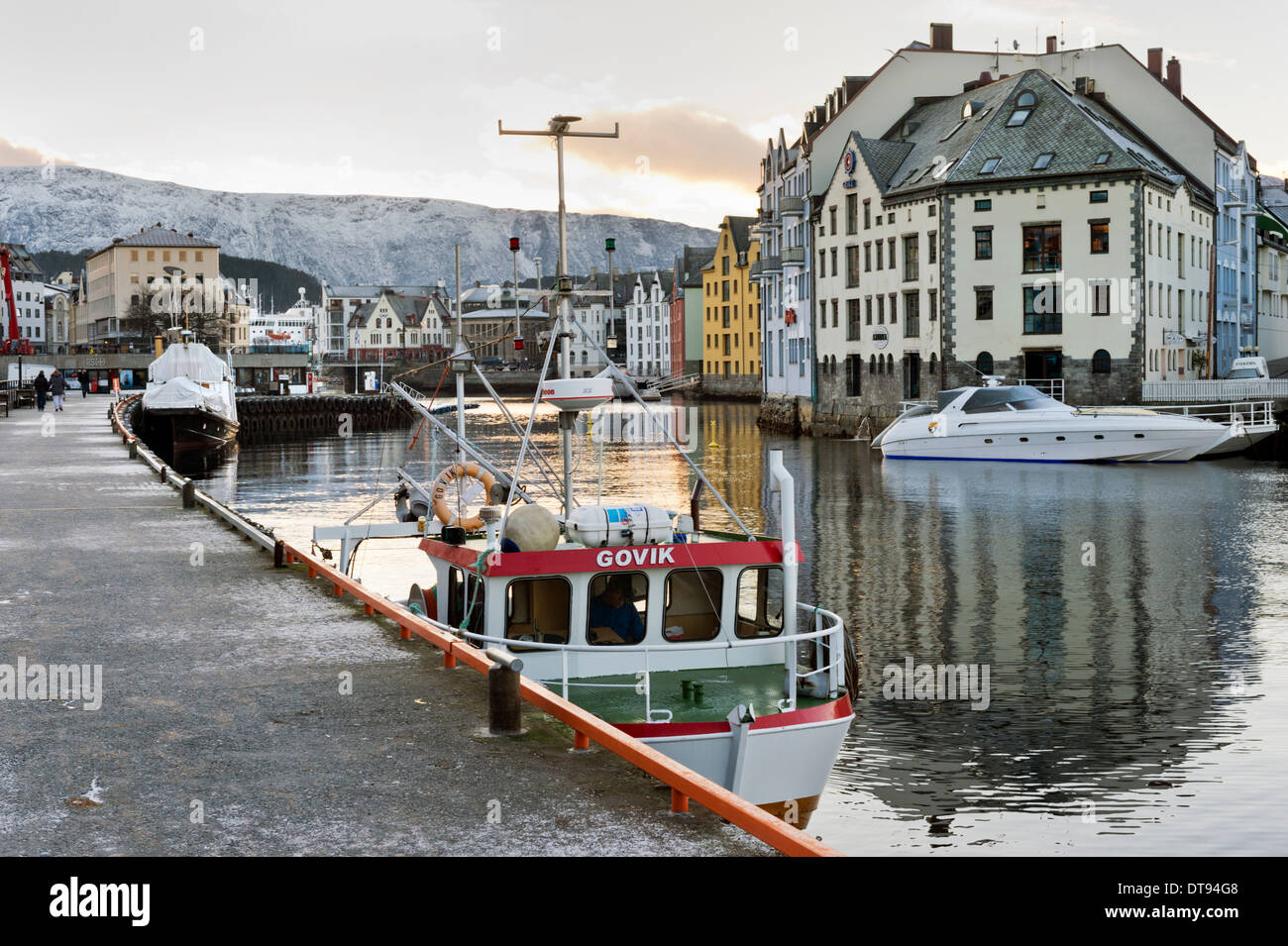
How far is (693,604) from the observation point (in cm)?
1698

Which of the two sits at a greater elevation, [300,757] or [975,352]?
[975,352]

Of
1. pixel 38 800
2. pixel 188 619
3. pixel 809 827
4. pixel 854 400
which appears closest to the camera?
pixel 38 800

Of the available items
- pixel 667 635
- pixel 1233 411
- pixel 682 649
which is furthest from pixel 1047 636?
pixel 1233 411

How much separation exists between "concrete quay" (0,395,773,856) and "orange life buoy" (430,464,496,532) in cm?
225

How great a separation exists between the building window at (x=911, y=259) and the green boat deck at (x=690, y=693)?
62.6m

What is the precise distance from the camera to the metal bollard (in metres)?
11.5

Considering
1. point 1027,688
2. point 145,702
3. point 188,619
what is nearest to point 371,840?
point 145,702

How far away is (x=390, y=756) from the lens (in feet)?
35.5

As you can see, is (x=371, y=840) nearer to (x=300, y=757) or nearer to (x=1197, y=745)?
(x=300, y=757)

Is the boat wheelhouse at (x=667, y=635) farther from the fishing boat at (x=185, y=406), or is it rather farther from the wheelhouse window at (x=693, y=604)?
the fishing boat at (x=185, y=406)

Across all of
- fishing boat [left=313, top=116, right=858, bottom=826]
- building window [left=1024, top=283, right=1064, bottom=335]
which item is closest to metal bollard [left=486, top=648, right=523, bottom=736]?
fishing boat [left=313, top=116, right=858, bottom=826]

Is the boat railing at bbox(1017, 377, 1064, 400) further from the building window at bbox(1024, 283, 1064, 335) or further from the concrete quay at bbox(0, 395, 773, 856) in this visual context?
the concrete quay at bbox(0, 395, 773, 856)
